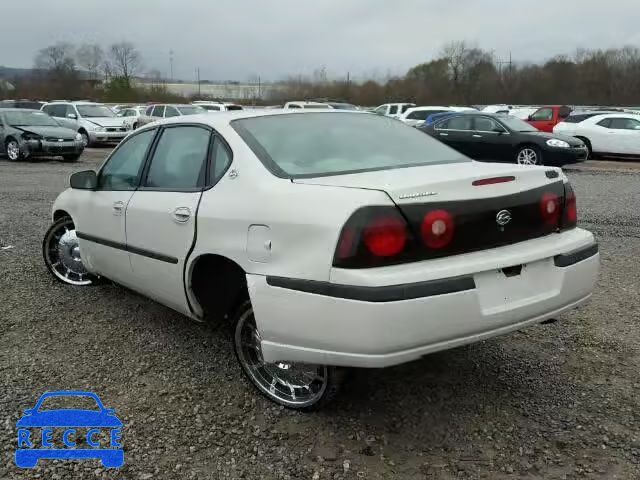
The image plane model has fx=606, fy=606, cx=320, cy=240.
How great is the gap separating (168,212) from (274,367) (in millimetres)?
1067

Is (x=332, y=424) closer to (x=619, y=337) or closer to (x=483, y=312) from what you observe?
(x=483, y=312)

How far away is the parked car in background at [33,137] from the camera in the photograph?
1616 centimetres

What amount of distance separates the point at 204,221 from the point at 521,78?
179 ft

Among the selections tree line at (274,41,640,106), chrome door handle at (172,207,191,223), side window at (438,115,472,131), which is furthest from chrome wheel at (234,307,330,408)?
tree line at (274,41,640,106)

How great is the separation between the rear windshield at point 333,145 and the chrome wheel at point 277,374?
823 mm

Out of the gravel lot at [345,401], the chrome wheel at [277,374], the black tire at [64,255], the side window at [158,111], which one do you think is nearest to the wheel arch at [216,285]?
the chrome wheel at [277,374]

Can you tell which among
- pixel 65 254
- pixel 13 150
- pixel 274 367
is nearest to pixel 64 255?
pixel 65 254

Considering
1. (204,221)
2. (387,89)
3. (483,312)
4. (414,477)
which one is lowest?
(414,477)

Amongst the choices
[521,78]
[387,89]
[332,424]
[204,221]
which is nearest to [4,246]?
[204,221]

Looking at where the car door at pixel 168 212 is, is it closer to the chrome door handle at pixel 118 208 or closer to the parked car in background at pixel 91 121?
the chrome door handle at pixel 118 208

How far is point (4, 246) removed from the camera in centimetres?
663

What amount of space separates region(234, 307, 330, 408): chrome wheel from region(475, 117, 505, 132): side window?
12663 mm

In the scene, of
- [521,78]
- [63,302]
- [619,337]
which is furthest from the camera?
[521,78]

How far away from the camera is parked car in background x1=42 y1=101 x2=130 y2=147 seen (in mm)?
21312
